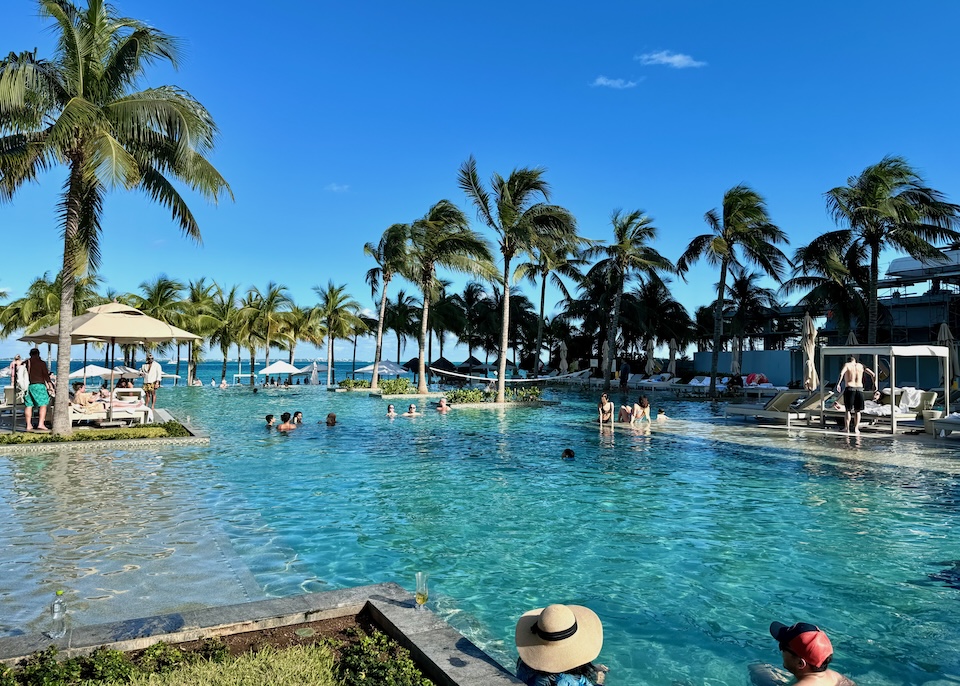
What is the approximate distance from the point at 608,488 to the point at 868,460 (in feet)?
19.0

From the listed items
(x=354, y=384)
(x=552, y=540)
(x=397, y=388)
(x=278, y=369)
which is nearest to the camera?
(x=552, y=540)

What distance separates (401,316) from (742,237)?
943 inches

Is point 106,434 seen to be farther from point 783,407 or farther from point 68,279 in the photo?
point 783,407

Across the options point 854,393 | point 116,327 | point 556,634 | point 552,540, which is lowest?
point 552,540

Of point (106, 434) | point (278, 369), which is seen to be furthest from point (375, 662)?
point (278, 369)

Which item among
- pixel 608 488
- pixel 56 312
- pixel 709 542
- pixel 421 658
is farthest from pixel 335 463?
pixel 56 312

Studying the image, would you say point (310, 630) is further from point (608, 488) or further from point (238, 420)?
point (238, 420)

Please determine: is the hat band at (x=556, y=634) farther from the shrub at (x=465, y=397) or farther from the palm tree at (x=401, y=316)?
the palm tree at (x=401, y=316)

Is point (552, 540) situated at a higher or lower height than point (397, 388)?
lower

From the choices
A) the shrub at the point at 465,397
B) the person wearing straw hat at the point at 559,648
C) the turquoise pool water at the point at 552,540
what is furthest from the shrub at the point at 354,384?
the person wearing straw hat at the point at 559,648

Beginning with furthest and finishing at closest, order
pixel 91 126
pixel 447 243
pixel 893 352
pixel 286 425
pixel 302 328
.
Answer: pixel 302 328
pixel 447 243
pixel 286 425
pixel 893 352
pixel 91 126

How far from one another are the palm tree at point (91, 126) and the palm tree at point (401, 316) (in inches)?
1224

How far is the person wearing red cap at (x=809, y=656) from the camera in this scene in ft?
10.6

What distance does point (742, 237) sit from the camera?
28.8 metres
